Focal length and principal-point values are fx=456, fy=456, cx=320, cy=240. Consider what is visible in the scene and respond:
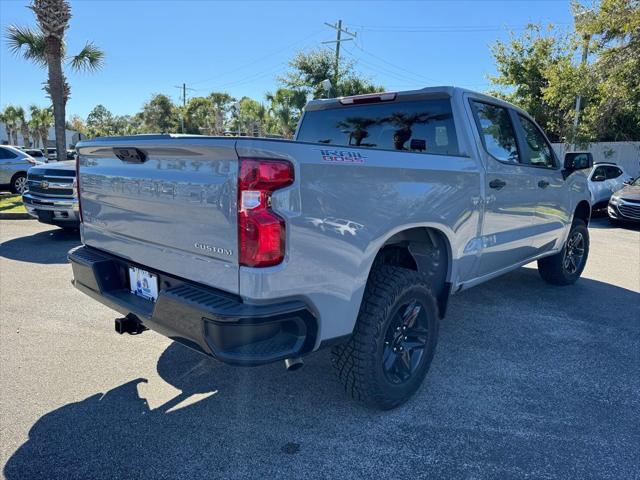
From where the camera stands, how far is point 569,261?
5.63 metres

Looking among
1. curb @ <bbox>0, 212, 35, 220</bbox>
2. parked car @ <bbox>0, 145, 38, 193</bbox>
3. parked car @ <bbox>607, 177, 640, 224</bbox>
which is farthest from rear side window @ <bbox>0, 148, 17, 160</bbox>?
parked car @ <bbox>607, 177, 640, 224</bbox>

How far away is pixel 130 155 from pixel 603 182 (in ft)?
46.3

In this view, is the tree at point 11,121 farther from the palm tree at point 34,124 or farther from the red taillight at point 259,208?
the red taillight at point 259,208

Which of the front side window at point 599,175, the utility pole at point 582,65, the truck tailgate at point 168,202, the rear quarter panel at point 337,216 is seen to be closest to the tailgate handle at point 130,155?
the truck tailgate at point 168,202

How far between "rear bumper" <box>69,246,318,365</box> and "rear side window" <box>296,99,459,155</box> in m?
1.72

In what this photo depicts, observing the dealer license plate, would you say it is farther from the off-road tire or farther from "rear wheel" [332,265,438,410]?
the off-road tire

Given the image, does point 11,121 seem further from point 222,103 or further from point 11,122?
point 222,103

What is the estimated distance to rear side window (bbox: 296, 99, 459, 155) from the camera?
348 centimetres

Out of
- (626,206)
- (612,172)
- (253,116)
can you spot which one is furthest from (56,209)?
(253,116)

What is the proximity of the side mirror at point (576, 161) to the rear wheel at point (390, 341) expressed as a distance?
2.84 metres

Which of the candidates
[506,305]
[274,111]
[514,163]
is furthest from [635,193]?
[274,111]

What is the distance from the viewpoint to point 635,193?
11000 millimetres

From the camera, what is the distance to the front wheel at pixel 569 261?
17.9 feet

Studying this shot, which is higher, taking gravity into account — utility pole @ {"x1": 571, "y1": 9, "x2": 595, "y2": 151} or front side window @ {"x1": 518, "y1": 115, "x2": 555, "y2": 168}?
utility pole @ {"x1": 571, "y1": 9, "x2": 595, "y2": 151}
